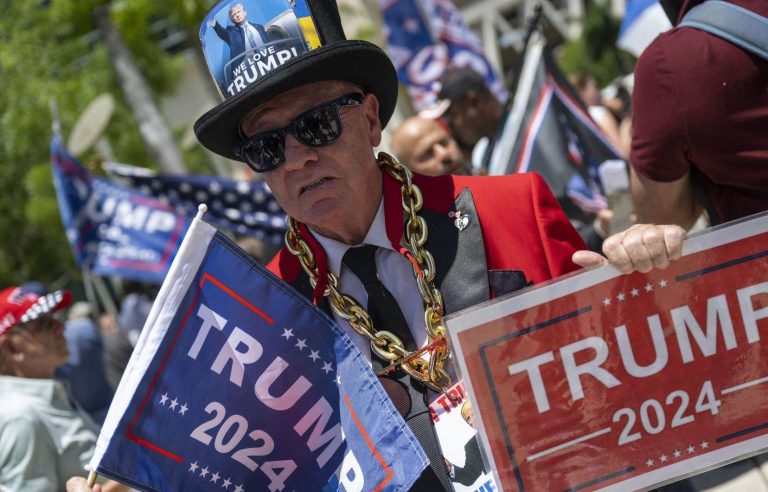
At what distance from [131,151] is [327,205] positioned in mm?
20814

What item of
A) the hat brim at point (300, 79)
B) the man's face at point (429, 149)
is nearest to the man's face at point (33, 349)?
the man's face at point (429, 149)

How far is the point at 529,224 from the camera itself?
102 inches

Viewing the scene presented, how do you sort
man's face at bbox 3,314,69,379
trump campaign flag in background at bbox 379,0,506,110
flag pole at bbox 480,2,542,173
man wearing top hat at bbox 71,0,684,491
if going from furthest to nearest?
trump campaign flag in background at bbox 379,0,506,110 → flag pole at bbox 480,2,542,173 → man's face at bbox 3,314,69,379 → man wearing top hat at bbox 71,0,684,491

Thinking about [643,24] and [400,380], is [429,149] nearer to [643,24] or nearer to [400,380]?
[643,24]

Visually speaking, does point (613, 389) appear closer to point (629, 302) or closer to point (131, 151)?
point (629, 302)

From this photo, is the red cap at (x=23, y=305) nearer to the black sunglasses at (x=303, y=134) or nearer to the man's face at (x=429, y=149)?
the man's face at (x=429, y=149)

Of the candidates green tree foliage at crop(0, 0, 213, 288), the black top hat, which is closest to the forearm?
the black top hat

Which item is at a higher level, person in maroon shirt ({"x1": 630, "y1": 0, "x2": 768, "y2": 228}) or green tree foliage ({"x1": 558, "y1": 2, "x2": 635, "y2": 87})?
person in maroon shirt ({"x1": 630, "y1": 0, "x2": 768, "y2": 228})

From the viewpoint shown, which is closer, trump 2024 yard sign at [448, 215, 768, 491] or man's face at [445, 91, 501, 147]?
trump 2024 yard sign at [448, 215, 768, 491]

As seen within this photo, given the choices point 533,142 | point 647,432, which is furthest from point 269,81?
point 533,142

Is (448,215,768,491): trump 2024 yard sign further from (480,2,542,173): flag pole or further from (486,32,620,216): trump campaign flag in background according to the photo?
(480,2,542,173): flag pole

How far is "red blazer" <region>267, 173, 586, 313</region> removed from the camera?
8.13 ft

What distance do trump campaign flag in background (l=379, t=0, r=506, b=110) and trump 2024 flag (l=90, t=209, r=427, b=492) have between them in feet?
20.8

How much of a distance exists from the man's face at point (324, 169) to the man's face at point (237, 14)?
214 millimetres
